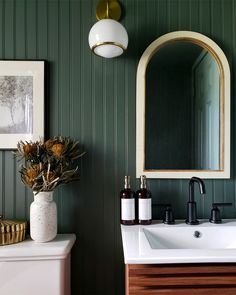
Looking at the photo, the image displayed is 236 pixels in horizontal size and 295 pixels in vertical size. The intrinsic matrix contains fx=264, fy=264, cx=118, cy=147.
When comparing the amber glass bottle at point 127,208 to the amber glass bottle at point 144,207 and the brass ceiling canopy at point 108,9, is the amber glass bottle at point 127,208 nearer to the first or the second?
the amber glass bottle at point 144,207

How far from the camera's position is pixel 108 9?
4.63 feet

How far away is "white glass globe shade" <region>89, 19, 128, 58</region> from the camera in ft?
4.13

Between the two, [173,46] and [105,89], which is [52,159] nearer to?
[105,89]

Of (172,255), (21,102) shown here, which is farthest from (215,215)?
(21,102)

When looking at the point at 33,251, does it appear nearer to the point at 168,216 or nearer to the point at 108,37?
the point at 168,216

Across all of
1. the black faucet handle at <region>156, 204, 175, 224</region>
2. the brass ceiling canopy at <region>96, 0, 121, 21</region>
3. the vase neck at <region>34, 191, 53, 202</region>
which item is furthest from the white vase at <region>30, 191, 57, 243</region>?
the brass ceiling canopy at <region>96, 0, 121, 21</region>

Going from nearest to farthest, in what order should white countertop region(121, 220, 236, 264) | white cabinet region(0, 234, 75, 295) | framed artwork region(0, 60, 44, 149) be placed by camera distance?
white countertop region(121, 220, 236, 264)
white cabinet region(0, 234, 75, 295)
framed artwork region(0, 60, 44, 149)

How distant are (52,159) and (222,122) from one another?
916 millimetres

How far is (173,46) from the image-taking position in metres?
1.45

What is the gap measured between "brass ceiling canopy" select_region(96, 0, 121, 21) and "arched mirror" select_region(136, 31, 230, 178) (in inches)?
10.3

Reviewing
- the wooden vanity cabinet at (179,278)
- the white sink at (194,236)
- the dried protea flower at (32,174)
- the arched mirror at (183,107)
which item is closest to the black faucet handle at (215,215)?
the white sink at (194,236)

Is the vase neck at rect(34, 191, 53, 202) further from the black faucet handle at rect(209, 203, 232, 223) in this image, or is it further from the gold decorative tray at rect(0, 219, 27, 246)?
the black faucet handle at rect(209, 203, 232, 223)

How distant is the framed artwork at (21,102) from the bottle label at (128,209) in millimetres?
563

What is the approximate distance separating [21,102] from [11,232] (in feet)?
2.18
